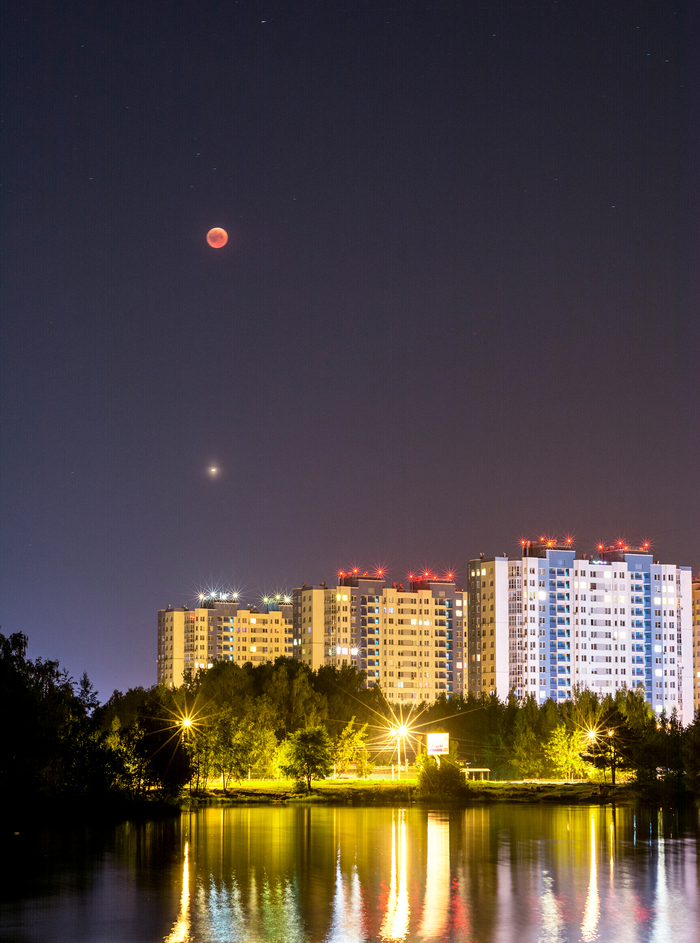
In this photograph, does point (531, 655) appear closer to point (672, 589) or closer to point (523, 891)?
point (672, 589)

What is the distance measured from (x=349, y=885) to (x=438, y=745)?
46.5 meters

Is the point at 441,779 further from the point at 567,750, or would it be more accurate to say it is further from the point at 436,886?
the point at 436,886

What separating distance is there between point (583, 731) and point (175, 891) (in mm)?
79191

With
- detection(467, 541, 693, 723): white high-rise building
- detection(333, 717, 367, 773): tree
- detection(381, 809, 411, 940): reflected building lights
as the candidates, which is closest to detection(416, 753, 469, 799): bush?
detection(333, 717, 367, 773): tree

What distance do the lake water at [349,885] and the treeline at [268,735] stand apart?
8001mm

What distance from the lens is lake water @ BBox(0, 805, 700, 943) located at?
70.0 feet

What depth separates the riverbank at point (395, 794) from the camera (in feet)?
225

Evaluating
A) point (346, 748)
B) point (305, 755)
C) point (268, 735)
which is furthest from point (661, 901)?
point (346, 748)

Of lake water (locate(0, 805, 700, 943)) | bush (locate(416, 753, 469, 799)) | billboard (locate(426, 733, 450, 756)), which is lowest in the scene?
bush (locate(416, 753, 469, 799))

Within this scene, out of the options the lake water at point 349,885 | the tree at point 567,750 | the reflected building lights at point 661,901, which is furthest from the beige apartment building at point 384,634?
the reflected building lights at point 661,901

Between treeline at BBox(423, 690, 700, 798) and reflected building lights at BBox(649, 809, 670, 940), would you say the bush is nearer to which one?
treeline at BBox(423, 690, 700, 798)

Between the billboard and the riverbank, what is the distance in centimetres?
264

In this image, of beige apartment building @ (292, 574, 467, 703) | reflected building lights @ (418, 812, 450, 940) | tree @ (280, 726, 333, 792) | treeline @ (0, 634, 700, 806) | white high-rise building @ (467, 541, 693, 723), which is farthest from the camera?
beige apartment building @ (292, 574, 467, 703)

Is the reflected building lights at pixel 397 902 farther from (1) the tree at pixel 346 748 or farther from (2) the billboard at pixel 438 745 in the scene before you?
(1) the tree at pixel 346 748
